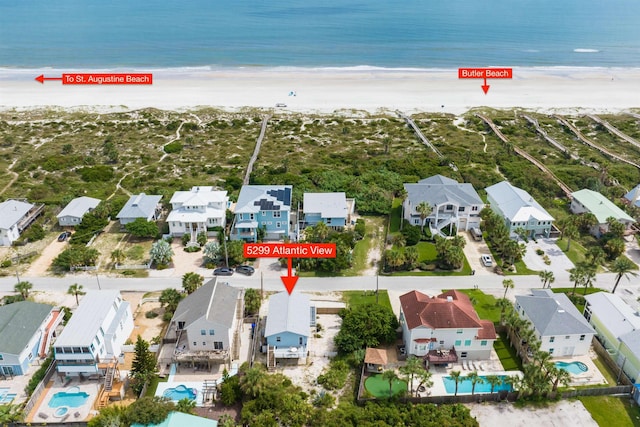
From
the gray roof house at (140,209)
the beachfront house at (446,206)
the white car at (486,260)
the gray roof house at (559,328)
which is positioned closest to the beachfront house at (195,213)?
the gray roof house at (140,209)

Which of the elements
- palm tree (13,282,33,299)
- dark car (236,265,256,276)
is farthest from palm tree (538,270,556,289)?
palm tree (13,282,33,299)

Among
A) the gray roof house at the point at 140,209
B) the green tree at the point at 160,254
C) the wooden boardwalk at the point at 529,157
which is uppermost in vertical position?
the wooden boardwalk at the point at 529,157

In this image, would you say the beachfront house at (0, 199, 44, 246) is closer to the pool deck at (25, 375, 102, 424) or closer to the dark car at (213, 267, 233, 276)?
the dark car at (213, 267, 233, 276)

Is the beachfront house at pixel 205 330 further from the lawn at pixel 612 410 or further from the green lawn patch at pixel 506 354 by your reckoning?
the lawn at pixel 612 410

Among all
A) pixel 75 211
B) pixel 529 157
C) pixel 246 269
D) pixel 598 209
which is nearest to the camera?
pixel 246 269

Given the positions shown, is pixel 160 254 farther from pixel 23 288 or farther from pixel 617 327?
pixel 617 327

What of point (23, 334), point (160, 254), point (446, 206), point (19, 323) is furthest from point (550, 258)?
point (19, 323)
